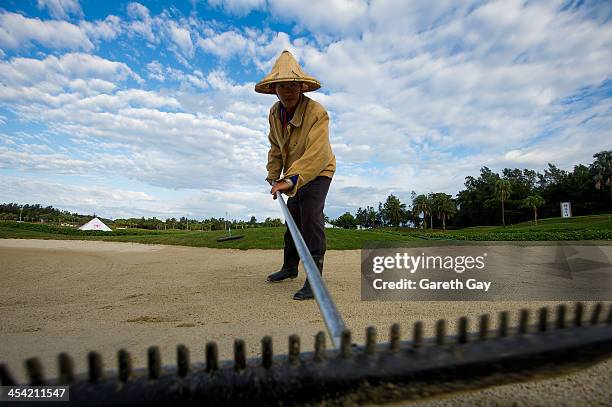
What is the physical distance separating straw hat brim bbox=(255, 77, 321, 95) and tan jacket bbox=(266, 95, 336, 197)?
4.7 inches

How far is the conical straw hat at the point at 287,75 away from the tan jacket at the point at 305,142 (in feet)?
0.65

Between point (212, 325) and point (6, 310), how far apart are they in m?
1.95

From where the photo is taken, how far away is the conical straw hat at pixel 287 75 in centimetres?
352

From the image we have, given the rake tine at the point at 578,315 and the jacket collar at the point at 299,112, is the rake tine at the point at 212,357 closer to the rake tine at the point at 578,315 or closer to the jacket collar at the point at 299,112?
the rake tine at the point at 578,315

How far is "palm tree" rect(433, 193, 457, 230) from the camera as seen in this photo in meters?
82.9

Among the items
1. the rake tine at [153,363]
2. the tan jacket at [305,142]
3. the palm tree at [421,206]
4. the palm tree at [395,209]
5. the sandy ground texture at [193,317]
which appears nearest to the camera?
the rake tine at [153,363]

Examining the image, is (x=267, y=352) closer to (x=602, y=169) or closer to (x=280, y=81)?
(x=280, y=81)

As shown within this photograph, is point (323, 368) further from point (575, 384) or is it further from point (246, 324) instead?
point (246, 324)

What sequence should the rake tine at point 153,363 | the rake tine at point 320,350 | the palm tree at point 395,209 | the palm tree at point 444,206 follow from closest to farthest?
the rake tine at point 153,363
the rake tine at point 320,350
the palm tree at point 444,206
the palm tree at point 395,209

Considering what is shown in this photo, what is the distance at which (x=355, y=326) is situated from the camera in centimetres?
242

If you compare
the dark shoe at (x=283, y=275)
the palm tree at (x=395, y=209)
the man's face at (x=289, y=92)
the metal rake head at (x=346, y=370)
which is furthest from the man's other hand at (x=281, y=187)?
the palm tree at (x=395, y=209)

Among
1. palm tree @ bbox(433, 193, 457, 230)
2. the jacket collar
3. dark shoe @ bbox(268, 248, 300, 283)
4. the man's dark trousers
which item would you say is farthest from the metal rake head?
palm tree @ bbox(433, 193, 457, 230)

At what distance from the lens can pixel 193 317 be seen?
8.95 ft

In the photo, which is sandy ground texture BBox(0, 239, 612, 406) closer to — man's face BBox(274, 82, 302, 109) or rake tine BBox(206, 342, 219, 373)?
rake tine BBox(206, 342, 219, 373)
